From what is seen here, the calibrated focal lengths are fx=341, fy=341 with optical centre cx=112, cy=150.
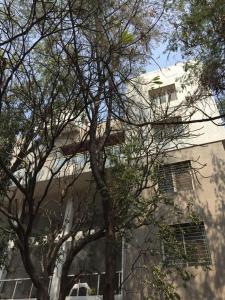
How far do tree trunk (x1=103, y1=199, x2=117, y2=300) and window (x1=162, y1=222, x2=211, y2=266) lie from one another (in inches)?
88.8

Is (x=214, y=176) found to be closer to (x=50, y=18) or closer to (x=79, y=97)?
(x=79, y=97)

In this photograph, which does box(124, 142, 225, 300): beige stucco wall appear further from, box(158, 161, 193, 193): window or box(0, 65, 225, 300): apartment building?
box(158, 161, 193, 193): window

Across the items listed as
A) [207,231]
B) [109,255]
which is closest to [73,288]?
[207,231]

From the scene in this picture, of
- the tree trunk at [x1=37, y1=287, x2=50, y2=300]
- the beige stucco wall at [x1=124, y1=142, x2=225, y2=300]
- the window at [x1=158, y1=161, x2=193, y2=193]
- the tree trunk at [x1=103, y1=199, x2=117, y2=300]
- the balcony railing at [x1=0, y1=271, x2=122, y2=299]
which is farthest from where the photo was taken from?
the window at [x1=158, y1=161, x2=193, y2=193]

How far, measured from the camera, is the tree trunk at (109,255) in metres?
5.43

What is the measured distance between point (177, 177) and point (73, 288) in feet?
16.1

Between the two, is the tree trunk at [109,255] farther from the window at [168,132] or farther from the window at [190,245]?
the window at [168,132]

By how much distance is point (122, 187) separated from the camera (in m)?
7.71

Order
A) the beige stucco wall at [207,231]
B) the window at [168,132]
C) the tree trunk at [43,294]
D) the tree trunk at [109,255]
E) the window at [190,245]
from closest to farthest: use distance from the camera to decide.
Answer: the tree trunk at [109,255] < the tree trunk at [43,294] < the window at [190,245] < the beige stucco wall at [207,231] < the window at [168,132]

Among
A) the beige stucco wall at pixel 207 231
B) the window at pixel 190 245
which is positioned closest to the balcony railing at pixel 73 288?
the beige stucco wall at pixel 207 231

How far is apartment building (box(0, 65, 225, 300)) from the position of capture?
891cm

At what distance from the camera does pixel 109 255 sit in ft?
18.9

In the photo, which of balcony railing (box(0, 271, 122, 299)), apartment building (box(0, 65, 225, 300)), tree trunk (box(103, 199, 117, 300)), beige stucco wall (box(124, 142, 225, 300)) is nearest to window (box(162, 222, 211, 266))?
apartment building (box(0, 65, 225, 300))

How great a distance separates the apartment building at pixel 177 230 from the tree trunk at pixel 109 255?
7.73 feet
